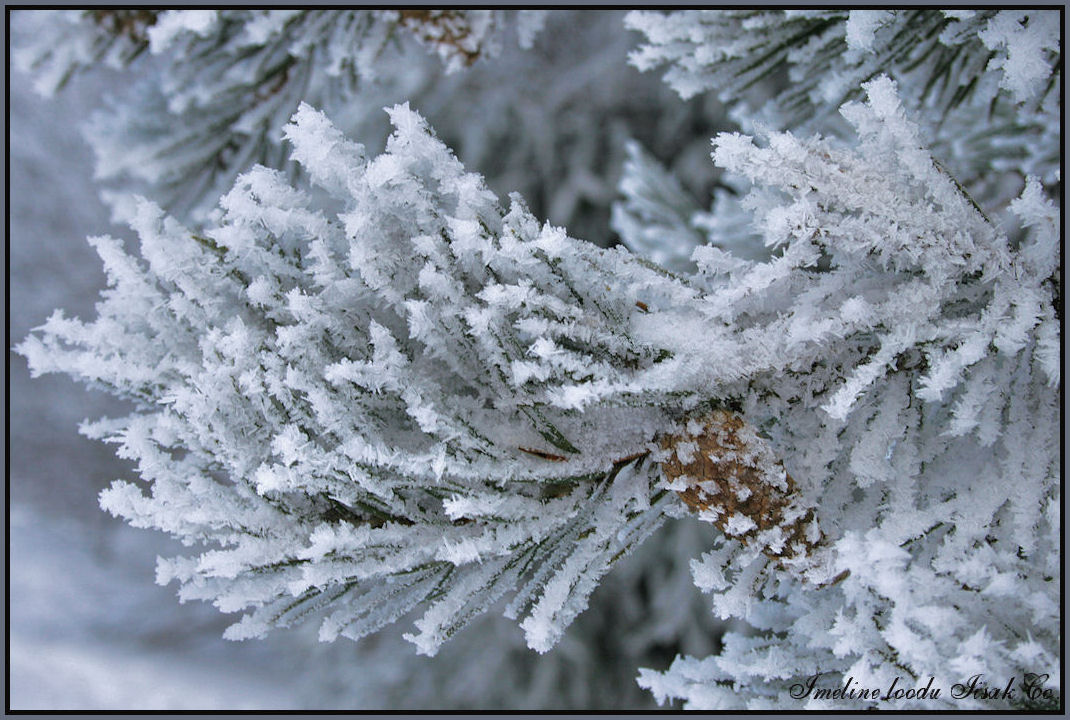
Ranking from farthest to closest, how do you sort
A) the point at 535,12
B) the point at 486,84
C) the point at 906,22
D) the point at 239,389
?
the point at 486,84 → the point at 535,12 → the point at 906,22 → the point at 239,389

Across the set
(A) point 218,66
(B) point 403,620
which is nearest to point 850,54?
(A) point 218,66

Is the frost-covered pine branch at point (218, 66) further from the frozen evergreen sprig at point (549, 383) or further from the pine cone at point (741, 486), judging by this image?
the pine cone at point (741, 486)

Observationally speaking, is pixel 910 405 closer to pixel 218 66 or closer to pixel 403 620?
pixel 218 66

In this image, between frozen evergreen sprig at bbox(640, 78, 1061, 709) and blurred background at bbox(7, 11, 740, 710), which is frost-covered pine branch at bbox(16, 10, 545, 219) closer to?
blurred background at bbox(7, 11, 740, 710)

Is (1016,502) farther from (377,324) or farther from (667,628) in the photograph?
(667,628)

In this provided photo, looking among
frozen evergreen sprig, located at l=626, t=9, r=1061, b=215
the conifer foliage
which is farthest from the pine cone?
frozen evergreen sprig, located at l=626, t=9, r=1061, b=215

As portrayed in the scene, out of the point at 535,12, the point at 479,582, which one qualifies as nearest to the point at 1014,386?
the point at 479,582

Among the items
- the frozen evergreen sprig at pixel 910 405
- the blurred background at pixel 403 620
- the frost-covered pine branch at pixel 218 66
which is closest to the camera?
the frozen evergreen sprig at pixel 910 405

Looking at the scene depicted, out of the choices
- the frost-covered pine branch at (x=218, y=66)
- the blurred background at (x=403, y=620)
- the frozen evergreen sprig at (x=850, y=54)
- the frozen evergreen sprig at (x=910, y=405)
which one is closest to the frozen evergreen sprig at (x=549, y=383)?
the frozen evergreen sprig at (x=910, y=405)
